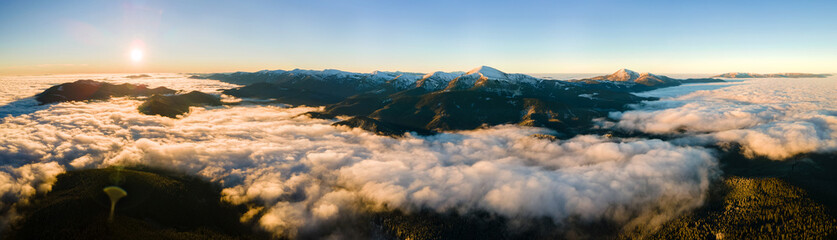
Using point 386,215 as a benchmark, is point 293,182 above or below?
above

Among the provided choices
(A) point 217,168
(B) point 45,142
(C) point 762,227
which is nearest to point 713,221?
(C) point 762,227

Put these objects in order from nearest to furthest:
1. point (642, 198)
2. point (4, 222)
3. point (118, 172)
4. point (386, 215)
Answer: point (4, 222)
point (118, 172)
point (386, 215)
point (642, 198)

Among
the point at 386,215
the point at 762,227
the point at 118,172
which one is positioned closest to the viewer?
the point at 762,227

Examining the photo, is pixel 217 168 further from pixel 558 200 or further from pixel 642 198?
pixel 642 198

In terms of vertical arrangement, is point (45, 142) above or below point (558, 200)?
above

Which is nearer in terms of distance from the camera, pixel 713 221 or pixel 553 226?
pixel 713 221

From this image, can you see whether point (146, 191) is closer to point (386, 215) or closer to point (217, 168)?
point (217, 168)

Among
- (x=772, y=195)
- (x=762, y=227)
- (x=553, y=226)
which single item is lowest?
(x=553, y=226)

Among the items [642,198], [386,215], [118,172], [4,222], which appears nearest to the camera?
[4,222]

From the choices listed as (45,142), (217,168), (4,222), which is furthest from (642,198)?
(45,142)
